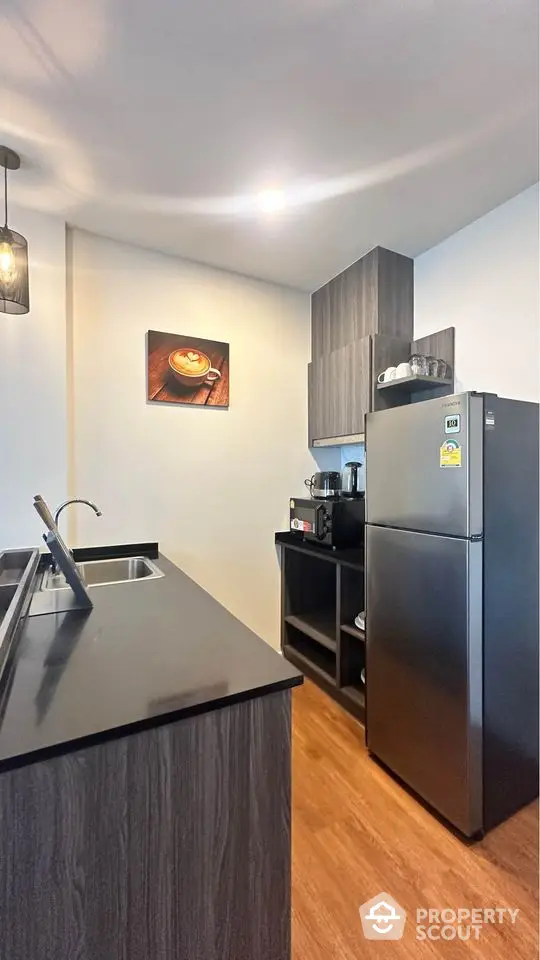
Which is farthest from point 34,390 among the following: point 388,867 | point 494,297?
point 388,867

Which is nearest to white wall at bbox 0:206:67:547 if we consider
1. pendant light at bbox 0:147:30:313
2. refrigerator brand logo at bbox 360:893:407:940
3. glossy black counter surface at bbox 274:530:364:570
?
pendant light at bbox 0:147:30:313

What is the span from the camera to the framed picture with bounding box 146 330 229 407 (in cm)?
244

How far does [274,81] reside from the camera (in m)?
1.39

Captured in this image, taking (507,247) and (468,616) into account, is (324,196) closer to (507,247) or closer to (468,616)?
(507,247)

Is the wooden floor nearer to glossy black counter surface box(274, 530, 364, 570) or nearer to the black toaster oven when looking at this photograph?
glossy black counter surface box(274, 530, 364, 570)

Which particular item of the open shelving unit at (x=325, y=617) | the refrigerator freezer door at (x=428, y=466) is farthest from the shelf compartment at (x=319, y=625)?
the refrigerator freezer door at (x=428, y=466)

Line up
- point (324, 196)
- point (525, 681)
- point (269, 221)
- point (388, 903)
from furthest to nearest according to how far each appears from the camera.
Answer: point (269, 221) < point (324, 196) < point (525, 681) < point (388, 903)

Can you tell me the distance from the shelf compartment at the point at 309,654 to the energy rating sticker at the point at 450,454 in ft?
5.07

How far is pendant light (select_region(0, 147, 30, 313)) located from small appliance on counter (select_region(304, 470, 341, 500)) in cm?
187

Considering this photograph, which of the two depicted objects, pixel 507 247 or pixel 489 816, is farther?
pixel 507 247

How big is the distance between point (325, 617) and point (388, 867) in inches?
59.5

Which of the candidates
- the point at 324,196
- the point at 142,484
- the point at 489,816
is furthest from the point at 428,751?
the point at 324,196

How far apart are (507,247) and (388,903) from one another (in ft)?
8.63

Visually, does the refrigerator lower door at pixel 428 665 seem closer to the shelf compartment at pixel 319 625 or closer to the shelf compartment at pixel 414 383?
the shelf compartment at pixel 319 625
